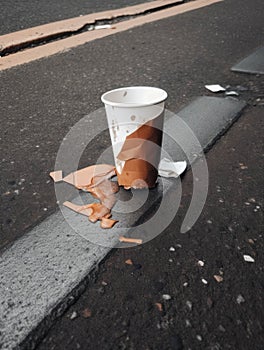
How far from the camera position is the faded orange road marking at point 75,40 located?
3413mm

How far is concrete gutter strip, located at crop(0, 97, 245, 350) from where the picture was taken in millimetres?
1074

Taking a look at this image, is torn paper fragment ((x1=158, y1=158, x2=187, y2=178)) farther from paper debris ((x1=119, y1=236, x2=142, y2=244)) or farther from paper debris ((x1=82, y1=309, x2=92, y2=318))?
paper debris ((x1=82, y1=309, x2=92, y2=318))

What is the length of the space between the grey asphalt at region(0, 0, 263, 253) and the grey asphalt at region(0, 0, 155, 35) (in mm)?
1085

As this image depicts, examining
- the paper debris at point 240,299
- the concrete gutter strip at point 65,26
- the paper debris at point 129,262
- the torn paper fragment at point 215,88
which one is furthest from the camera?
the concrete gutter strip at point 65,26

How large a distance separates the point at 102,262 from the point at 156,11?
495cm

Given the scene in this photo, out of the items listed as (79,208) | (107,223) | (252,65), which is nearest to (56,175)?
(79,208)

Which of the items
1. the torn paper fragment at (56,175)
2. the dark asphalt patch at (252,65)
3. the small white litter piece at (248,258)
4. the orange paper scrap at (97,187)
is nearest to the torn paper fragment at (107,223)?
the orange paper scrap at (97,187)

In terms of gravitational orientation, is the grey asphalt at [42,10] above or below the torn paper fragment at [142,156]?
below

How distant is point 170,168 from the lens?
5.83 ft

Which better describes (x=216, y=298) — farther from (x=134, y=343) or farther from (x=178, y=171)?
(x=178, y=171)

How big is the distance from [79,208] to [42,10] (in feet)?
14.9

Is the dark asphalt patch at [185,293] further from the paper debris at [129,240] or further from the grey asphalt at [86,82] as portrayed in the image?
the grey asphalt at [86,82]

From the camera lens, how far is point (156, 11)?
5469 mm

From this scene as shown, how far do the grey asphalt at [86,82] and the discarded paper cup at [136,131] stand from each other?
0.35 meters
